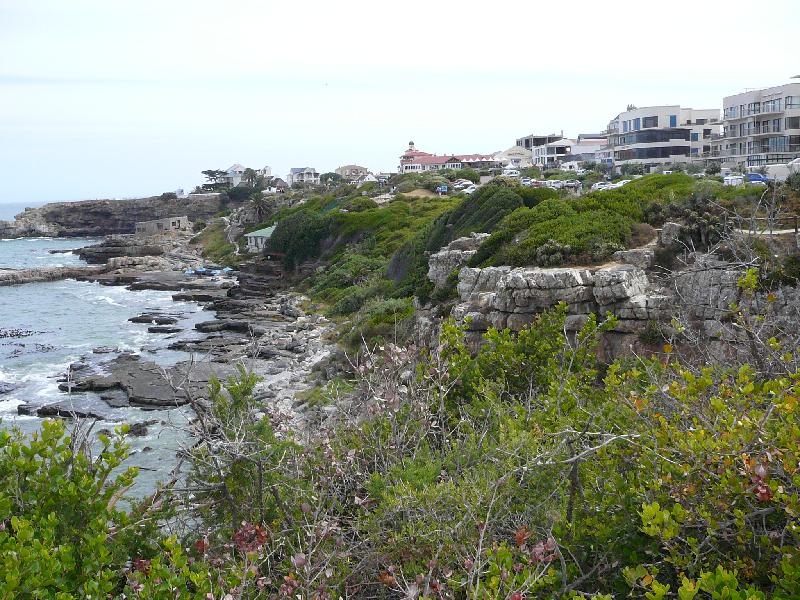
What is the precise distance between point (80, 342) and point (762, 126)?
45.4 meters

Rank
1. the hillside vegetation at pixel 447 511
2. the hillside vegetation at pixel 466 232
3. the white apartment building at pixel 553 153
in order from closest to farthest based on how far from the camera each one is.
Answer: the hillside vegetation at pixel 447 511
the hillside vegetation at pixel 466 232
the white apartment building at pixel 553 153

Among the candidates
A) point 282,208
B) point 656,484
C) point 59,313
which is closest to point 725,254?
point 656,484

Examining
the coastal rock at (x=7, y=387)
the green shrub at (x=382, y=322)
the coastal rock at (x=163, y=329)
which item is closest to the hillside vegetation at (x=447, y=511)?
the green shrub at (x=382, y=322)

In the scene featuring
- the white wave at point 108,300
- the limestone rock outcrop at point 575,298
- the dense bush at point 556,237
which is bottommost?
the white wave at point 108,300

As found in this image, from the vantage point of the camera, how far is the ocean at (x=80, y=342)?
21.3 metres

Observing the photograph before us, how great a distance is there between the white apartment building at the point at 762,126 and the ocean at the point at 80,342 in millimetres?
38494

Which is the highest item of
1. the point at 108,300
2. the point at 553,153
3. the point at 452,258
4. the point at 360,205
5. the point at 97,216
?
the point at 553,153

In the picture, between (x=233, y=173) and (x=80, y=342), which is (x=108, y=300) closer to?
(x=80, y=342)

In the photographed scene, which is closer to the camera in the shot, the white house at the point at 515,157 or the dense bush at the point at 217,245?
the dense bush at the point at 217,245

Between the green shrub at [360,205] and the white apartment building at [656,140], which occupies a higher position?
the white apartment building at [656,140]

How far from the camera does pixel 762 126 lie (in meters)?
48.1

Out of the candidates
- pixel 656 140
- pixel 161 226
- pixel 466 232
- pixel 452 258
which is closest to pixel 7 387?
pixel 452 258

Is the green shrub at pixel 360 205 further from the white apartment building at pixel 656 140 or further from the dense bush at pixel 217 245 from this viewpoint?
the white apartment building at pixel 656 140

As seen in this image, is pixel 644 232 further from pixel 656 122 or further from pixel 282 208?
pixel 282 208
